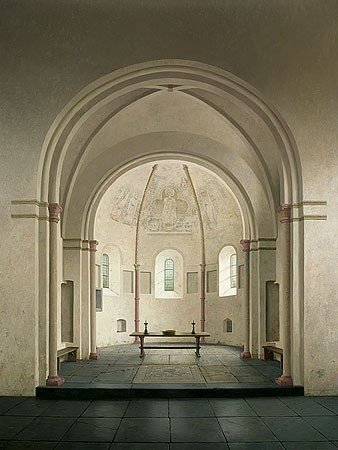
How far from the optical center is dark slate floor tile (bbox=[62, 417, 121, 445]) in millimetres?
8047

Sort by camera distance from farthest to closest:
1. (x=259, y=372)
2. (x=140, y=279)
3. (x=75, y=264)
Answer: (x=140, y=279) < (x=75, y=264) < (x=259, y=372)

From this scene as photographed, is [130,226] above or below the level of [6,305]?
above

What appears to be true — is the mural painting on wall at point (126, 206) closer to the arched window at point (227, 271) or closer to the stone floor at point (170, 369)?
the arched window at point (227, 271)

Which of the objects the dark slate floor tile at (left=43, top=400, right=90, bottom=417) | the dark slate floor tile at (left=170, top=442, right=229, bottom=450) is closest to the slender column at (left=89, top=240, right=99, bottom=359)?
the dark slate floor tile at (left=43, top=400, right=90, bottom=417)

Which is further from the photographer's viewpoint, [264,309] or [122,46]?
[264,309]

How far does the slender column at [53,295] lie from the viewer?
1147cm

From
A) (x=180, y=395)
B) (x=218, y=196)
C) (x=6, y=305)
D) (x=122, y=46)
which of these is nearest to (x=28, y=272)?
(x=6, y=305)

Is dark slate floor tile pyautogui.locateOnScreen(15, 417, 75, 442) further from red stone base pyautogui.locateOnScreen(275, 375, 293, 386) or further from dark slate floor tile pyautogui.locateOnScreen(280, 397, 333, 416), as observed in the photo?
red stone base pyautogui.locateOnScreen(275, 375, 293, 386)

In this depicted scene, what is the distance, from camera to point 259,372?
45.6 ft

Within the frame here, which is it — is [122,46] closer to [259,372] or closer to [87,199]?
[87,199]

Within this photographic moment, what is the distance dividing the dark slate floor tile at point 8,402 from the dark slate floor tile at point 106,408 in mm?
1398

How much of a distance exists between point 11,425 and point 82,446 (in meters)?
1.73

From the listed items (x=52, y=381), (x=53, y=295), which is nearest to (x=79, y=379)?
(x=52, y=381)

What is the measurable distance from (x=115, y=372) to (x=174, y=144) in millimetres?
7594
